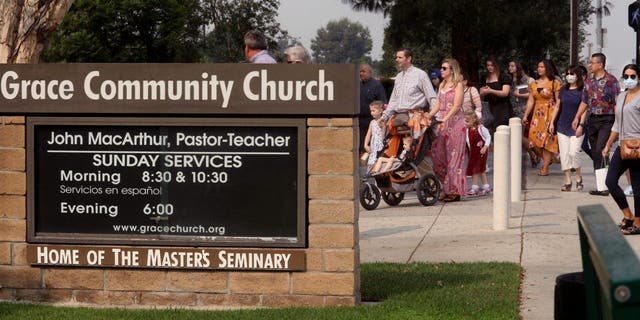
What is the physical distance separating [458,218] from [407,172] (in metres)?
1.53

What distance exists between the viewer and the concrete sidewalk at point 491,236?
9.55 meters

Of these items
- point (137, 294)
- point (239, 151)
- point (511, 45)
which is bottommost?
point (137, 294)

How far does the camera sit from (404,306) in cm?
780

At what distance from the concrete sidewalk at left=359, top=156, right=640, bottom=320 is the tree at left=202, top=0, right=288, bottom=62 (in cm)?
2882

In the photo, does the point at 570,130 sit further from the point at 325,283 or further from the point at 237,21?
the point at 237,21

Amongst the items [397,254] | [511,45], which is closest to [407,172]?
[397,254]

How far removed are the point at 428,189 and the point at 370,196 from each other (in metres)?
0.71

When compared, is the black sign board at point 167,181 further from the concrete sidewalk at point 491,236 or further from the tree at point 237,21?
the tree at point 237,21

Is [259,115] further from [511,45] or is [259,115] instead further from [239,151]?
[511,45]

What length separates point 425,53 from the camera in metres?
73.4

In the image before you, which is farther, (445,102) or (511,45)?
(511,45)

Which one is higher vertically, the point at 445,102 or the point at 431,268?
the point at 445,102

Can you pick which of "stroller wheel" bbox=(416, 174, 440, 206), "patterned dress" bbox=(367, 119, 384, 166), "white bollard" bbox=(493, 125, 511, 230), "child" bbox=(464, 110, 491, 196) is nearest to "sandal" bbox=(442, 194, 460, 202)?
"stroller wheel" bbox=(416, 174, 440, 206)

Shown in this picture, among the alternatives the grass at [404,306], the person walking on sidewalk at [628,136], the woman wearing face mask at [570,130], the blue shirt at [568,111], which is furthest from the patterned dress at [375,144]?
the grass at [404,306]
